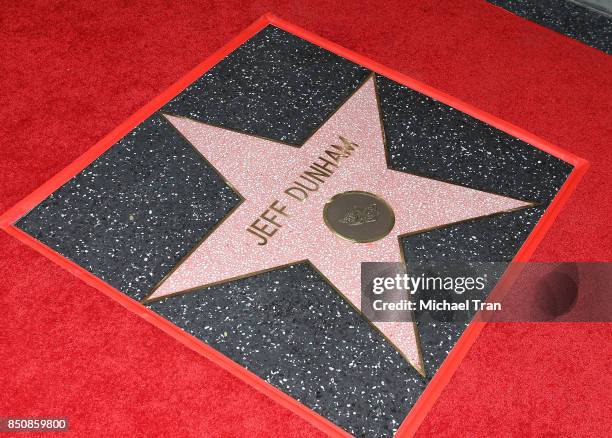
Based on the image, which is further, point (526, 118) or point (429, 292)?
point (526, 118)

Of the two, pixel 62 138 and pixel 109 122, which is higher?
pixel 109 122

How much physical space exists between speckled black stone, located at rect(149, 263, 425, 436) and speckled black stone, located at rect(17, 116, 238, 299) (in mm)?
128

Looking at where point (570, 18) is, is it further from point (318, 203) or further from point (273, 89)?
point (318, 203)

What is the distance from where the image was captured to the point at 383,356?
1.41 metres

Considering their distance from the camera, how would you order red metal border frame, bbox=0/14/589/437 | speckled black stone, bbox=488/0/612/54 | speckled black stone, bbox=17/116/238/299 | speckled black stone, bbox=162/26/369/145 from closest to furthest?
red metal border frame, bbox=0/14/589/437, speckled black stone, bbox=17/116/238/299, speckled black stone, bbox=162/26/369/145, speckled black stone, bbox=488/0/612/54

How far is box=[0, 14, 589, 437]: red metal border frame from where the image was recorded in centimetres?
135

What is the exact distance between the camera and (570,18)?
7.27 feet

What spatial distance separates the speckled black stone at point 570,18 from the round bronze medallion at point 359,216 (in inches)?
37.5

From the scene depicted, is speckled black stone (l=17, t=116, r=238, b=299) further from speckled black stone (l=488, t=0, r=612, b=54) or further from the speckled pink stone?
speckled black stone (l=488, t=0, r=612, b=54)

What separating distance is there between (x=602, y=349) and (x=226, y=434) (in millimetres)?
787

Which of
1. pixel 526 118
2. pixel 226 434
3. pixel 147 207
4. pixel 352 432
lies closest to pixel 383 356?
pixel 352 432

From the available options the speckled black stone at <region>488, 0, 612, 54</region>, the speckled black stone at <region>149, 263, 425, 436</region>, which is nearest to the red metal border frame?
the speckled black stone at <region>149, 263, 425, 436</region>

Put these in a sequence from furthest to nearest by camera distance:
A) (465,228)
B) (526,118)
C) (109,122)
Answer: (526,118) → (109,122) → (465,228)

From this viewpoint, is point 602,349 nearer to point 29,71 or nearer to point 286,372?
point 286,372
